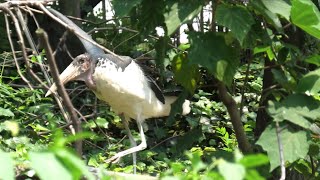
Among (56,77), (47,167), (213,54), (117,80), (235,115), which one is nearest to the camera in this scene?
(47,167)

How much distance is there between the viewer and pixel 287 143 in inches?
76.2

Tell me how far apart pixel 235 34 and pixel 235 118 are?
22.6 inches

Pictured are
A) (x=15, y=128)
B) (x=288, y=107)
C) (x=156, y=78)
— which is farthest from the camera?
(x=156, y=78)

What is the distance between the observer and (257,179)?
950 mm

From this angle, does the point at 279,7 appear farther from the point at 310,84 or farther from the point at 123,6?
the point at 123,6

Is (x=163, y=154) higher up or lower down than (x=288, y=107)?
lower down

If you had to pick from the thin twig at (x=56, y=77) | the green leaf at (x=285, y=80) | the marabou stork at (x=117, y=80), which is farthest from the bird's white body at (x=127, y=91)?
the thin twig at (x=56, y=77)

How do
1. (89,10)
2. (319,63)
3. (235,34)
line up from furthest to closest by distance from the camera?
(89,10), (319,63), (235,34)

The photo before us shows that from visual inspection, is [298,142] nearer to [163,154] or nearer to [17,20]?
[17,20]

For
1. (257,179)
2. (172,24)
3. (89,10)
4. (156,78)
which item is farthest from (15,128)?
(89,10)

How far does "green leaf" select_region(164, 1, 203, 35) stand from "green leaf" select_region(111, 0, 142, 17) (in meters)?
0.09

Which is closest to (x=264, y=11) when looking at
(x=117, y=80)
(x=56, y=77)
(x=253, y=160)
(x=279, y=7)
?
(x=279, y=7)

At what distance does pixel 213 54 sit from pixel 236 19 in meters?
0.13

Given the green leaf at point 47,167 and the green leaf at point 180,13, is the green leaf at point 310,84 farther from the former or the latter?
the green leaf at point 47,167
